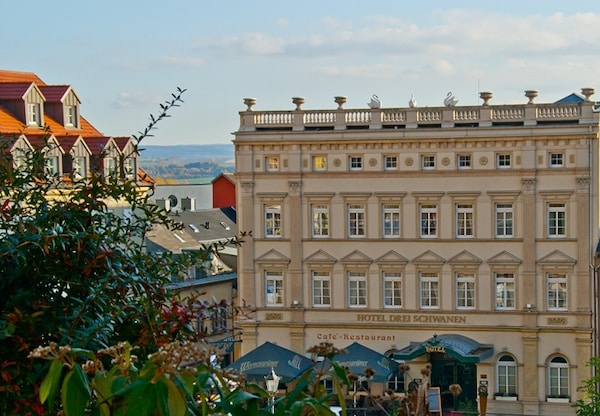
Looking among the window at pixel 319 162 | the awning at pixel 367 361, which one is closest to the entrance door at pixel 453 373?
the awning at pixel 367 361

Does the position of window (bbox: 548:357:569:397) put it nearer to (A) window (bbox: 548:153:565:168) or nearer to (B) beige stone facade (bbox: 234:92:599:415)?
(B) beige stone facade (bbox: 234:92:599:415)

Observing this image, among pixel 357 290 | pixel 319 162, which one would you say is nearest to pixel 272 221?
pixel 319 162

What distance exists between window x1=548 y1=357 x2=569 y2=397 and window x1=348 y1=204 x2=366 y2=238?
8748 mm

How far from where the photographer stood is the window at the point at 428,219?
49531 mm

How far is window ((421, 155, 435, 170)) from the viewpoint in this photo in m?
49.6

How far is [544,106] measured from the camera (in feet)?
159

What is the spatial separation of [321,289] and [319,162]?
195 inches

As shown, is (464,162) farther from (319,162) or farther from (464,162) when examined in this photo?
(319,162)

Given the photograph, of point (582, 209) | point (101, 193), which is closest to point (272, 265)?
point (582, 209)

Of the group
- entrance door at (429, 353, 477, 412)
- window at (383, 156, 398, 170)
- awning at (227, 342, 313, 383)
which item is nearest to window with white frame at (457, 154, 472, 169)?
window at (383, 156, 398, 170)

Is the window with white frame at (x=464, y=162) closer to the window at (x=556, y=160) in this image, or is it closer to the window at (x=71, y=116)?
the window at (x=556, y=160)

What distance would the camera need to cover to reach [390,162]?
50.1 m

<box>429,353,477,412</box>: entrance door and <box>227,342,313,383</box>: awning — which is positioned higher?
<box>227,342,313,383</box>: awning

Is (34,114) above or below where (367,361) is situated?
above
